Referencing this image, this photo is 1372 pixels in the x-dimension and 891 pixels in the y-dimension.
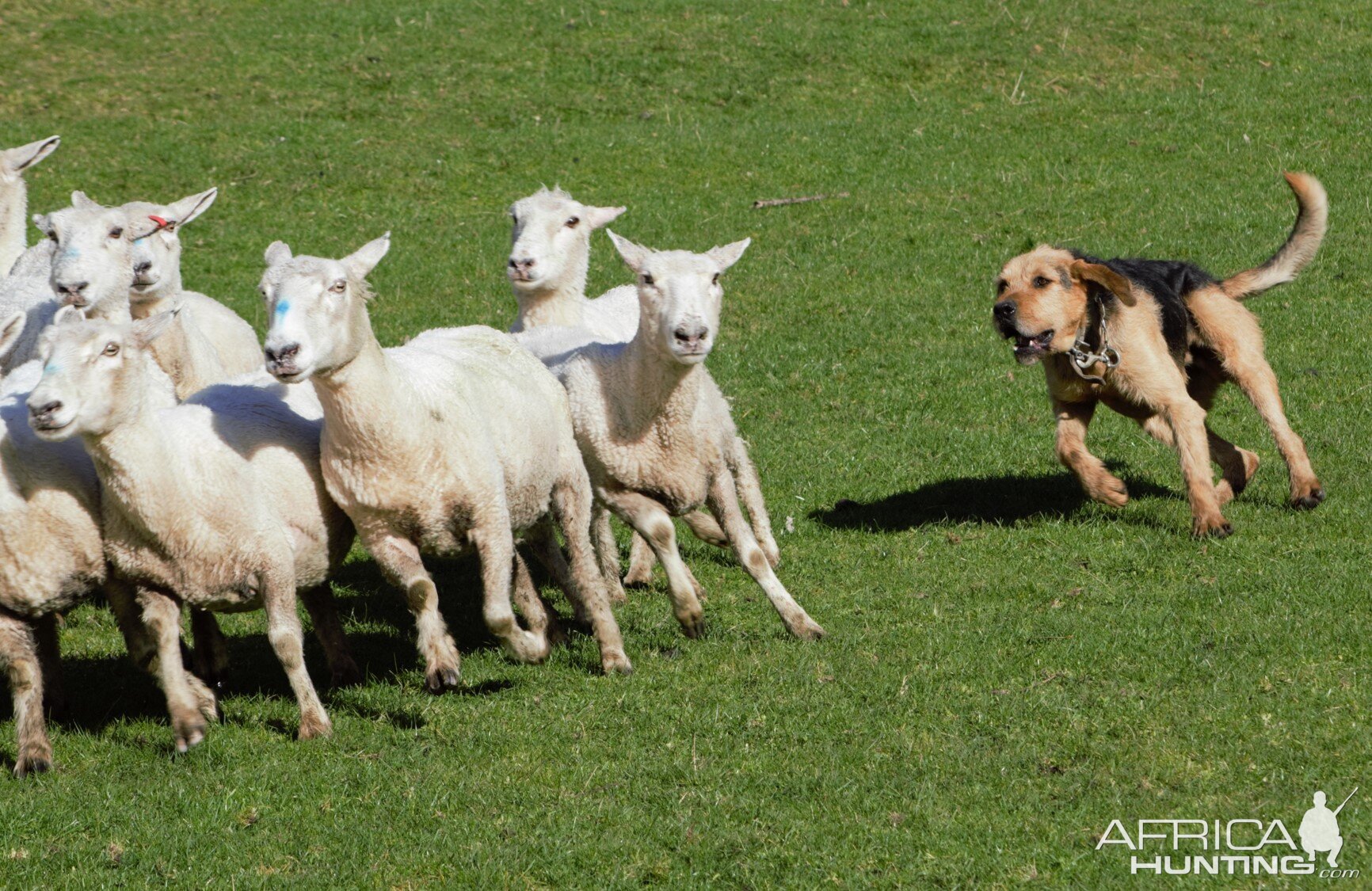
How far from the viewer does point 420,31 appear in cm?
2514

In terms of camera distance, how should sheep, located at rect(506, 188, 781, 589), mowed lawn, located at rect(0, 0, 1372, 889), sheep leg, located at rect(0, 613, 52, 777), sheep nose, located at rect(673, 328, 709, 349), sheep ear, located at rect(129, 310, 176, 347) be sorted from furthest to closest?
sheep, located at rect(506, 188, 781, 589)
sheep nose, located at rect(673, 328, 709, 349)
sheep leg, located at rect(0, 613, 52, 777)
sheep ear, located at rect(129, 310, 176, 347)
mowed lawn, located at rect(0, 0, 1372, 889)

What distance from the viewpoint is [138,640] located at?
24.2 feet

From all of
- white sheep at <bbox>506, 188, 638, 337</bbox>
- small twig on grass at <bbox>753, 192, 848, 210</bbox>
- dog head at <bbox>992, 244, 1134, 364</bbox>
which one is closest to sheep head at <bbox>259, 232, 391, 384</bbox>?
white sheep at <bbox>506, 188, 638, 337</bbox>

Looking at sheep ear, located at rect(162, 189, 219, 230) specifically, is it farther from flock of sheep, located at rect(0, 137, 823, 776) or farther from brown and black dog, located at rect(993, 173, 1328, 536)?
brown and black dog, located at rect(993, 173, 1328, 536)

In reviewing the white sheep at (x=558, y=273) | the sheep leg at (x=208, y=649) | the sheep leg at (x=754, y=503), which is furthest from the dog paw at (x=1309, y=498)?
the sheep leg at (x=208, y=649)

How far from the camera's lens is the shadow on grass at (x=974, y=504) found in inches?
392

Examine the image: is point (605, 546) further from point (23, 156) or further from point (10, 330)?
point (23, 156)

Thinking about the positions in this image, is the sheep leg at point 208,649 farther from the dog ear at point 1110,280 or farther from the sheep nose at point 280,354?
the dog ear at point 1110,280

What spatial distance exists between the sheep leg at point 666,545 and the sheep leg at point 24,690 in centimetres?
301

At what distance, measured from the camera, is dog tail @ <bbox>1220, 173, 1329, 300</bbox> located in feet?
33.9

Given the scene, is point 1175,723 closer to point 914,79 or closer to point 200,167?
point 200,167

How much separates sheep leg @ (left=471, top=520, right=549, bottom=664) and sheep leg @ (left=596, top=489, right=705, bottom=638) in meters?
0.89

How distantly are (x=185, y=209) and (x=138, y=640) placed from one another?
333 cm

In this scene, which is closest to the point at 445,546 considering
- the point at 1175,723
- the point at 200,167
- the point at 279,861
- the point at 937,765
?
the point at 279,861
